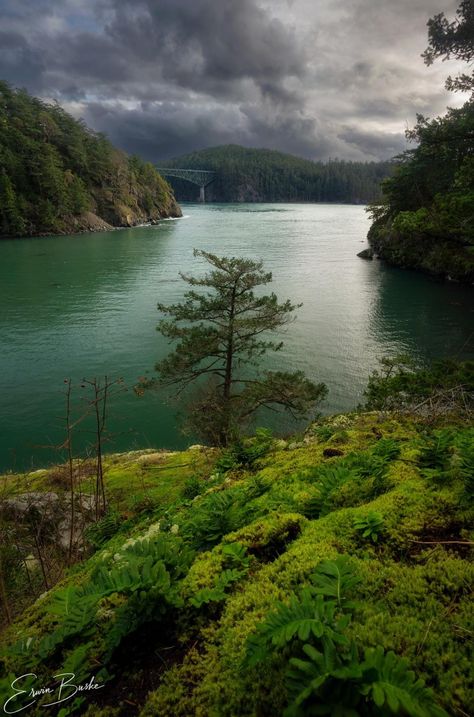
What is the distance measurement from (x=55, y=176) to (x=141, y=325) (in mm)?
64596

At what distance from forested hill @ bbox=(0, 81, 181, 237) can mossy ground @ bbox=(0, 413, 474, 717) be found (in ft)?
256

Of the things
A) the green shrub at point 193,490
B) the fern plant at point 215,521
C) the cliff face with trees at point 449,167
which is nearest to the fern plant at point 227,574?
the fern plant at point 215,521

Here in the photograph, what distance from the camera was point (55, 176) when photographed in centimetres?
7525

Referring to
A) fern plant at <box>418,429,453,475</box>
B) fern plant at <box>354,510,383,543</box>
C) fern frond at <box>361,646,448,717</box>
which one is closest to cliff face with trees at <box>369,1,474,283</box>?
fern plant at <box>418,429,453,475</box>

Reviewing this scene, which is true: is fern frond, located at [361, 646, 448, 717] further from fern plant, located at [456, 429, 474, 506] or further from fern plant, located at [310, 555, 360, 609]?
fern plant, located at [456, 429, 474, 506]

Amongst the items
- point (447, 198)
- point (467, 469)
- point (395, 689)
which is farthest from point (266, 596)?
point (447, 198)

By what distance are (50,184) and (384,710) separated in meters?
89.6

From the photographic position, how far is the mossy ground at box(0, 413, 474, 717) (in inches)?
61.7

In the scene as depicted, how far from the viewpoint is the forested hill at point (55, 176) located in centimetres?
7119

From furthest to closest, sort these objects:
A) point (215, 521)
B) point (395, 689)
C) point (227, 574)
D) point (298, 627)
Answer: point (215, 521) → point (227, 574) → point (298, 627) → point (395, 689)

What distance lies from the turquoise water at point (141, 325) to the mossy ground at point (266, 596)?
4.11m

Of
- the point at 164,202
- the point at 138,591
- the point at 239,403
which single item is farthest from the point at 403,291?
the point at 164,202

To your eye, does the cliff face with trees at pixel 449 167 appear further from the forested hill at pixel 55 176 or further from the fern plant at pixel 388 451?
the forested hill at pixel 55 176

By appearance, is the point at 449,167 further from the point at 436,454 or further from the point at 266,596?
the point at 266,596
